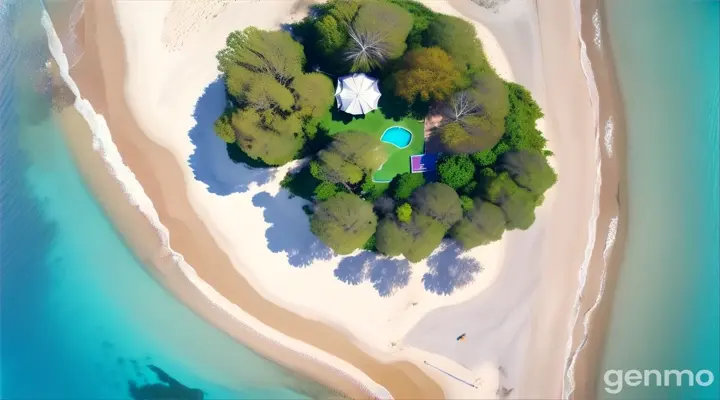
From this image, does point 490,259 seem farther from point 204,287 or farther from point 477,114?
point 204,287

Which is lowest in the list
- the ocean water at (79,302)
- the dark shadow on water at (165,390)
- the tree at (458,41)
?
the dark shadow on water at (165,390)

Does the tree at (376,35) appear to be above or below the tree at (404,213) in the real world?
above

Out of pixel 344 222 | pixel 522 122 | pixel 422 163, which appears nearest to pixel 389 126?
pixel 422 163

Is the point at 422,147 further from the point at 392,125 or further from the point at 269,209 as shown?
the point at 269,209

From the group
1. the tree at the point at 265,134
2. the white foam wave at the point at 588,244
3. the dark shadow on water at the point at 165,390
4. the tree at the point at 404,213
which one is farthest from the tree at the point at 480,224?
the dark shadow on water at the point at 165,390

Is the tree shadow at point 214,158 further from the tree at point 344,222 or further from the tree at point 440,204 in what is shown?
the tree at point 440,204

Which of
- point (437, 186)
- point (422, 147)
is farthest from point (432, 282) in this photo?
point (422, 147)
